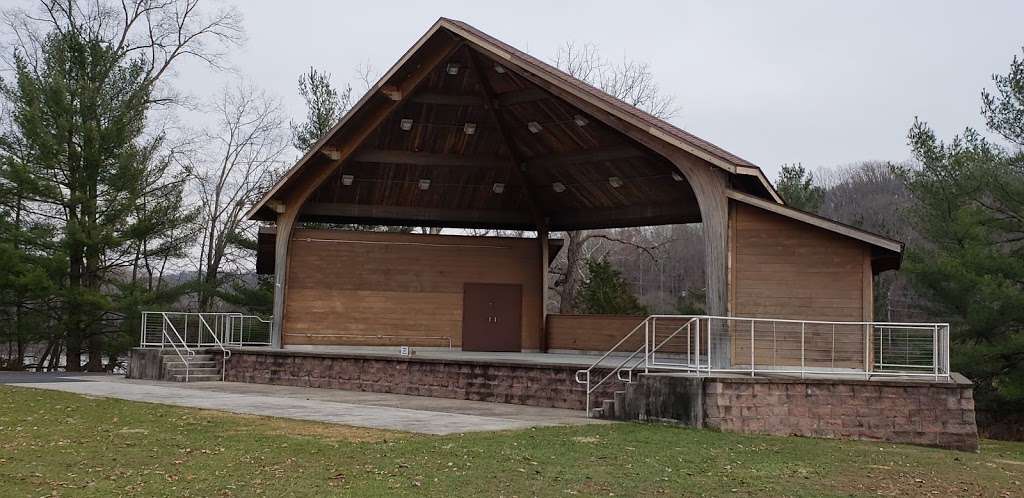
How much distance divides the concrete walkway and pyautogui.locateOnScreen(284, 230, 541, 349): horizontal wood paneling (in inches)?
120

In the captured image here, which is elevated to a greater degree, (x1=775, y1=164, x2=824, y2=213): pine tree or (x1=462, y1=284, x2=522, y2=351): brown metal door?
(x1=775, y1=164, x2=824, y2=213): pine tree

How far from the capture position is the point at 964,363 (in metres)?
24.3

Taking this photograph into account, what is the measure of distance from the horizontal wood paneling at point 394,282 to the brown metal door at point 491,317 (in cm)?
16

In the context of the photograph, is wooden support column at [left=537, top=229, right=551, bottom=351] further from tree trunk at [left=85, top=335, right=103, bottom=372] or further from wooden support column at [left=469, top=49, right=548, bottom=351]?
tree trunk at [left=85, top=335, right=103, bottom=372]

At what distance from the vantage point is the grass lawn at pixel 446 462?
8336 mm

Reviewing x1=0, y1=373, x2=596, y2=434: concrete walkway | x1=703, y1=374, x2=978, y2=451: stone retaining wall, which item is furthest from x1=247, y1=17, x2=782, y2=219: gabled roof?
x1=0, y1=373, x2=596, y2=434: concrete walkway

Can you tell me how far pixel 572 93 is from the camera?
1703cm

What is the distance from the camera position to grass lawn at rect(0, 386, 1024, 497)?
8.34 m

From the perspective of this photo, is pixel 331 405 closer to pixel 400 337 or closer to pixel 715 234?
pixel 715 234

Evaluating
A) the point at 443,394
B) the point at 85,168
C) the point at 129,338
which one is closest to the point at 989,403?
the point at 443,394

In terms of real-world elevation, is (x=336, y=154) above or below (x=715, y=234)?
above

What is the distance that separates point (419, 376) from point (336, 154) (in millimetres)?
5631

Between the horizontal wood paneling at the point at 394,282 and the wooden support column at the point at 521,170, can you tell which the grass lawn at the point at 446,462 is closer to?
the wooden support column at the point at 521,170

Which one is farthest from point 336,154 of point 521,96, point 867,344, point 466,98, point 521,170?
point 867,344
